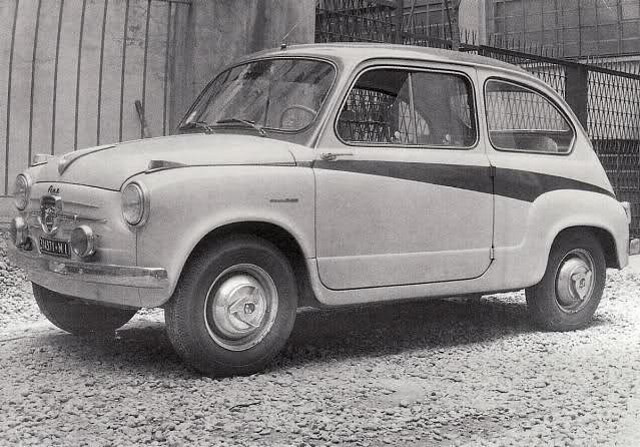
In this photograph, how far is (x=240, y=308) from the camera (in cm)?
502

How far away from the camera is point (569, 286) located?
21.8 feet

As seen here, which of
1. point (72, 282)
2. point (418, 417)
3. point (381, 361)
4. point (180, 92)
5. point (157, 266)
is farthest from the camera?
point (180, 92)

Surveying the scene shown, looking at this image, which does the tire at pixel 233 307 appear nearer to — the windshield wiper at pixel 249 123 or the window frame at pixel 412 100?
the windshield wiper at pixel 249 123

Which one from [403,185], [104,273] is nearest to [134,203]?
[104,273]

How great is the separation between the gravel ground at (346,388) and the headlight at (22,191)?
2.84 feet

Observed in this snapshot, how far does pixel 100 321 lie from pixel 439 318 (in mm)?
2439

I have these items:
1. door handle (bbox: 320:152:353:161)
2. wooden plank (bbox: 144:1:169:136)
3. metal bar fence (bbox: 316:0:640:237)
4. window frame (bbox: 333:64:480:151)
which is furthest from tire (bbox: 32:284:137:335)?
metal bar fence (bbox: 316:0:640:237)

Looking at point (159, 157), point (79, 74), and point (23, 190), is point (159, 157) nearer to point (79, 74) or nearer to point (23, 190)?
point (23, 190)

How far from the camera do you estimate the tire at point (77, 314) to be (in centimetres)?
599

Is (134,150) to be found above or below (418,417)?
above

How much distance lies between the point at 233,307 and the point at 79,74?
4.38 meters

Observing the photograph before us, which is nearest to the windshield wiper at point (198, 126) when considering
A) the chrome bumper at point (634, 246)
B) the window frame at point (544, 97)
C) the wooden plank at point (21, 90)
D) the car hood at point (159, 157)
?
the car hood at point (159, 157)

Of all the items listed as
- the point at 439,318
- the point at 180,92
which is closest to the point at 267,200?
the point at 439,318

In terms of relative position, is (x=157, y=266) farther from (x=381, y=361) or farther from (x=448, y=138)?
(x=448, y=138)
